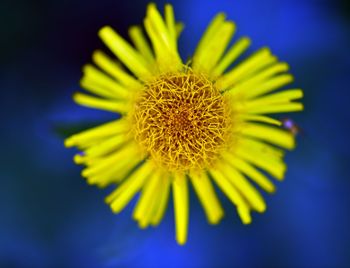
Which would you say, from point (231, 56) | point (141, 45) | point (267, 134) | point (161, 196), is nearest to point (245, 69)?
point (231, 56)

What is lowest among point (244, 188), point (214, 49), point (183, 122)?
point (244, 188)

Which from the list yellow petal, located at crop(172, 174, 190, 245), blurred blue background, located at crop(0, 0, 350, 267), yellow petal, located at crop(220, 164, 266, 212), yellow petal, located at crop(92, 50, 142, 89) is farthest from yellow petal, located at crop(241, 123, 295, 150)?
blurred blue background, located at crop(0, 0, 350, 267)

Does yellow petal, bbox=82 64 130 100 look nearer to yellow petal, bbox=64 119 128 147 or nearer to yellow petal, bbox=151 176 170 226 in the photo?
yellow petal, bbox=64 119 128 147

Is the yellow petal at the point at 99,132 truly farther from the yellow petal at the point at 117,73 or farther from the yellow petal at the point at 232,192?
the yellow petal at the point at 232,192

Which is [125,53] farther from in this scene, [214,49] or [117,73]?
[214,49]

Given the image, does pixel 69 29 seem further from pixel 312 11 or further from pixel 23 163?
pixel 312 11

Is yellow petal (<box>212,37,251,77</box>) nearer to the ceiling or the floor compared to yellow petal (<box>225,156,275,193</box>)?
nearer to the ceiling

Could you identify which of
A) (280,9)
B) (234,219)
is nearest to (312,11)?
(280,9)
